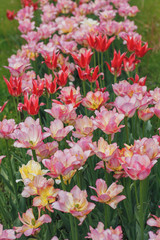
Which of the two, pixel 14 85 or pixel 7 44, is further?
pixel 7 44

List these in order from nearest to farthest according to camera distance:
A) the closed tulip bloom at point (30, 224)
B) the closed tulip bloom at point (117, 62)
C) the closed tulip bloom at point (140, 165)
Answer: the closed tulip bloom at point (140, 165)
the closed tulip bloom at point (30, 224)
the closed tulip bloom at point (117, 62)

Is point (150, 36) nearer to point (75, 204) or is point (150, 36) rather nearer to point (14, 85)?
point (14, 85)

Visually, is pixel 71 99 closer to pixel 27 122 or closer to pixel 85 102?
pixel 85 102

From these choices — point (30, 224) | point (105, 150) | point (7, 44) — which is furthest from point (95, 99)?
point (7, 44)

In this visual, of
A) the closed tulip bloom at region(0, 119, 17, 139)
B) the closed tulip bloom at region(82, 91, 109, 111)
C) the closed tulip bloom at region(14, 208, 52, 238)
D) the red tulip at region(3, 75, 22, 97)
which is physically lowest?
the closed tulip bloom at region(14, 208, 52, 238)

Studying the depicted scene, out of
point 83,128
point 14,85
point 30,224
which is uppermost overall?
point 14,85

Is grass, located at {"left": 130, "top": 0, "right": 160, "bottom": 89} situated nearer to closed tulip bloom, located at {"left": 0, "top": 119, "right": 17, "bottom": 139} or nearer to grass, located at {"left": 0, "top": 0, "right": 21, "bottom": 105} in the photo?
grass, located at {"left": 0, "top": 0, "right": 21, "bottom": 105}

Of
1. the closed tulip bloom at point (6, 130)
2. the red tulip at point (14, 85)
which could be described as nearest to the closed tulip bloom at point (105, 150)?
the closed tulip bloom at point (6, 130)

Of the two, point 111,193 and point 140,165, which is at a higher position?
point 140,165

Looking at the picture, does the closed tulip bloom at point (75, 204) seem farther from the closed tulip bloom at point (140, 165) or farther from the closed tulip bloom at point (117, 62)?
the closed tulip bloom at point (117, 62)

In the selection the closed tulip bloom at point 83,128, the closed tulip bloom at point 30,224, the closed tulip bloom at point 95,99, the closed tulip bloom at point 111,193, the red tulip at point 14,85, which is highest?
the red tulip at point 14,85

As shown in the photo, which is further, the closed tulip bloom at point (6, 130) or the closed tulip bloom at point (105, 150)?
the closed tulip bloom at point (6, 130)

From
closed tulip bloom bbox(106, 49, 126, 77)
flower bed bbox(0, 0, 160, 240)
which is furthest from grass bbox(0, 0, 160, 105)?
flower bed bbox(0, 0, 160, 240)

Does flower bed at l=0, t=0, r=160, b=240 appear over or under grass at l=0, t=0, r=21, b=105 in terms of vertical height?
under
